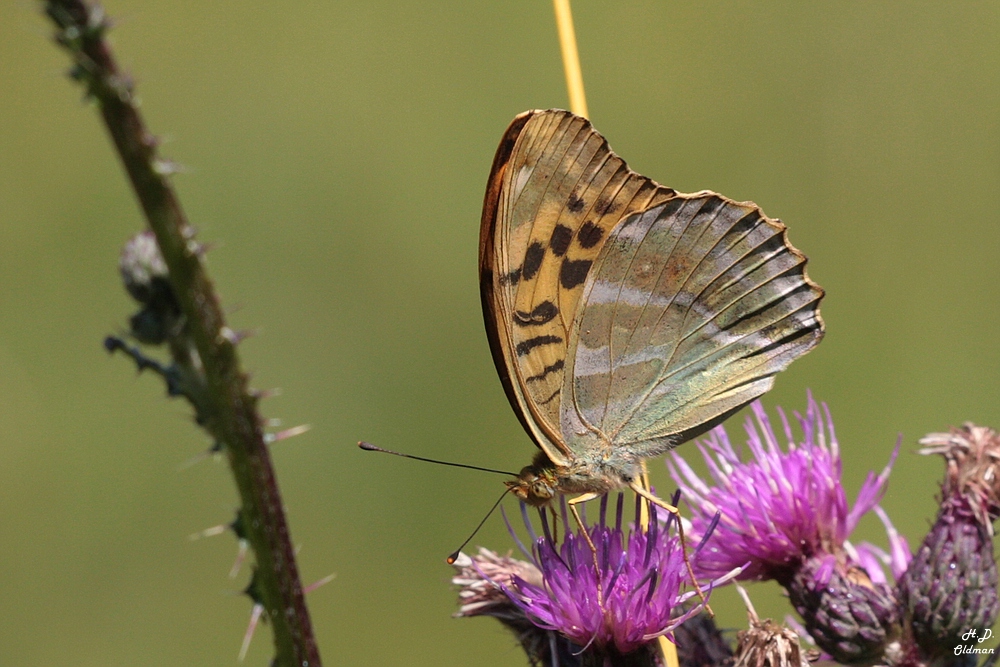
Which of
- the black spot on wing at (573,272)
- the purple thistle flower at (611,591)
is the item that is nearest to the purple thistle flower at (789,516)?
the purple thistle flower at (611,591)

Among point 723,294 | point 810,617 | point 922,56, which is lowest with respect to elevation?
point 810,617

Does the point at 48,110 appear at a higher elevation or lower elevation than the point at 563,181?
higher

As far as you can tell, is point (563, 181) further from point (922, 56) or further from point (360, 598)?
point (922, 56)

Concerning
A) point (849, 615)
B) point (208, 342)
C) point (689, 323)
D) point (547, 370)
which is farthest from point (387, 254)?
point (208, 342)

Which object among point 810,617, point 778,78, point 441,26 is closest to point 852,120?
point 778,78

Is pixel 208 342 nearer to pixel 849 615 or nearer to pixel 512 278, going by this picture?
pixel 512 278
